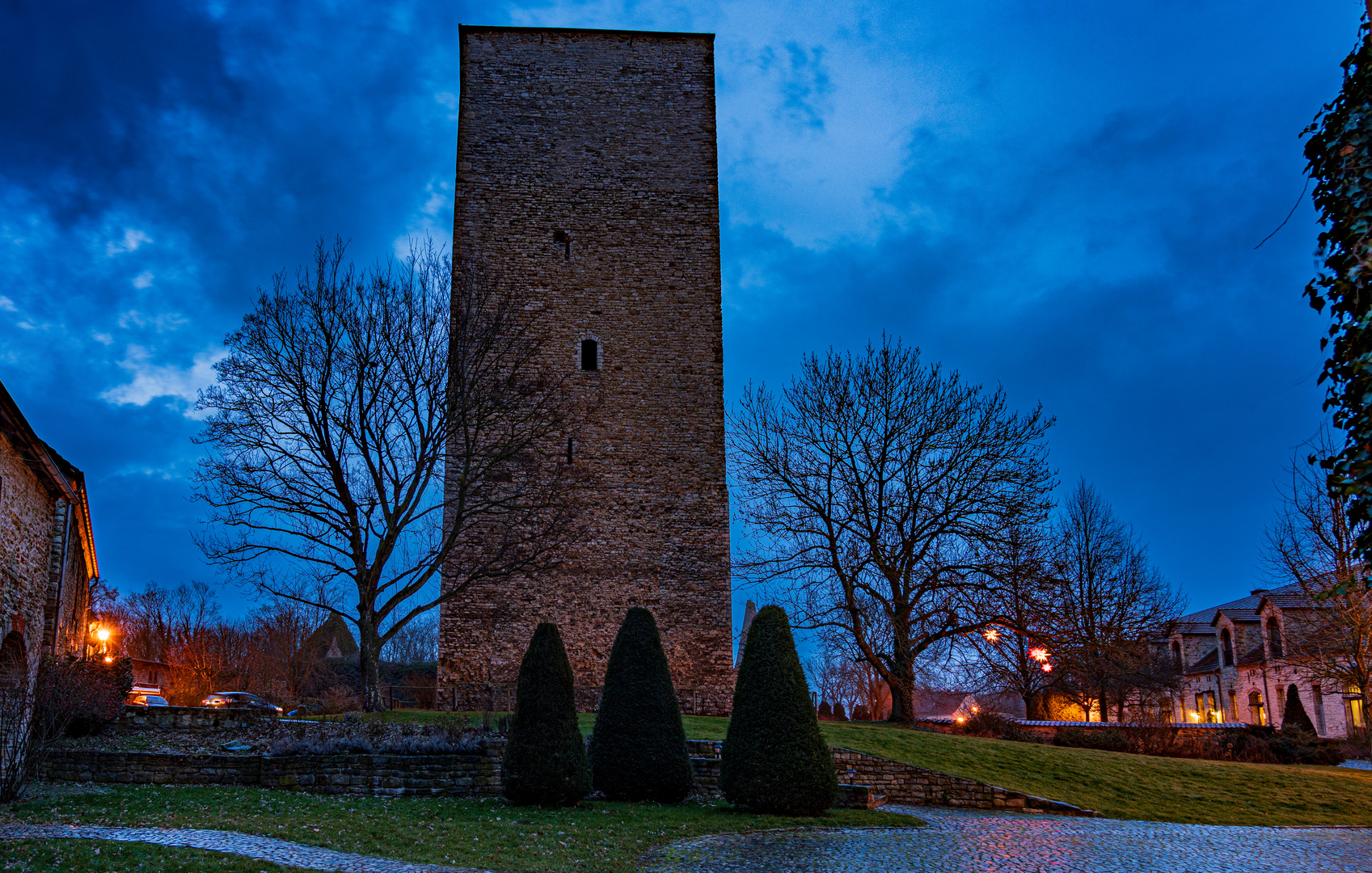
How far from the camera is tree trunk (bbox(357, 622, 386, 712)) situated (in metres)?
16.3

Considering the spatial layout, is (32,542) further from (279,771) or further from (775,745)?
(775,745)

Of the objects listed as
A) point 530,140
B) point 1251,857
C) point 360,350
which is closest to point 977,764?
point 1251,857

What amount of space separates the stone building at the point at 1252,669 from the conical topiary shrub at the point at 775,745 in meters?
17.3

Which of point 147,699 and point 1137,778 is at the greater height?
point 147,699

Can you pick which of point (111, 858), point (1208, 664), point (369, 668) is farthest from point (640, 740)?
Result: point (1208, 664)

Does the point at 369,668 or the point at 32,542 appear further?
the point at 369,668

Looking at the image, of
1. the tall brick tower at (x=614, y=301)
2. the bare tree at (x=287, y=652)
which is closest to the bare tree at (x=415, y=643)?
the bare tree at (x=287, y=652)

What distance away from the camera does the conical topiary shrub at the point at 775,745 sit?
408 inches

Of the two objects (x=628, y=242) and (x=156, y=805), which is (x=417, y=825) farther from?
(x=628, y=242)

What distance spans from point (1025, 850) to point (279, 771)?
872 centimetres

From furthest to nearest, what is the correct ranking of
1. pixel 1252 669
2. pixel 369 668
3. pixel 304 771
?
pixel 1252 669 → pixel 369 668 → pixel 304 771

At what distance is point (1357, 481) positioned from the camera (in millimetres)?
4719

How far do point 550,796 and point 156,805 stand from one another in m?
4.06

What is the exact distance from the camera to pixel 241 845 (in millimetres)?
7324
